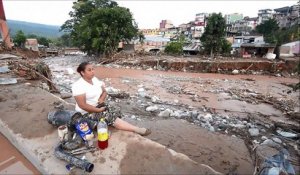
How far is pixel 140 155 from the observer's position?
104 inches

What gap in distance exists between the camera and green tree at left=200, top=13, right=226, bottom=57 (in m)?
18.3

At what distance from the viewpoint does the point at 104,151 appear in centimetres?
276

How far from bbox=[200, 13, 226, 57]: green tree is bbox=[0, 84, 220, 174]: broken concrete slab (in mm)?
17152

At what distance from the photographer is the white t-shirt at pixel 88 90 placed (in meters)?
2.91

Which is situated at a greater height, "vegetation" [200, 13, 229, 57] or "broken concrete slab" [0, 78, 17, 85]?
"vegetation" [200, 13, 229, 57]

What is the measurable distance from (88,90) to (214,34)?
58.0 feet

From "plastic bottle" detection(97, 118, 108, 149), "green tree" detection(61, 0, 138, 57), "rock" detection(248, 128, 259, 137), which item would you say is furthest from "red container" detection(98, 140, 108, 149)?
"green tree" detection(61, 0, 138, 57)

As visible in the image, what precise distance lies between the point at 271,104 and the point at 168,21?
210ft

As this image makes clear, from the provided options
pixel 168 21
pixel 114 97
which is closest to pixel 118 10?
pixel 114 97

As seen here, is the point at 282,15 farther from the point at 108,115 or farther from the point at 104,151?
the point at 104,151

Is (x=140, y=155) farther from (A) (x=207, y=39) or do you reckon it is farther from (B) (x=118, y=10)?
(A) (x=207, y=39)

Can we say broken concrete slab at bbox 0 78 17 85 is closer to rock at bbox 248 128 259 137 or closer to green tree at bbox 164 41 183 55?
rock at bbox 248 128 259 137

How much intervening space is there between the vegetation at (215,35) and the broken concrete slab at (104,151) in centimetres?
1715

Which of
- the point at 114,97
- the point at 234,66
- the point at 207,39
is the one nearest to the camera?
the point at 114,97
